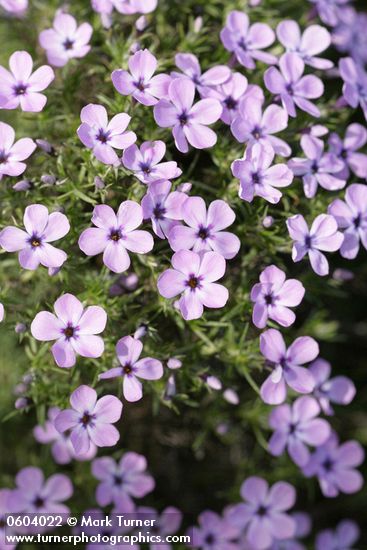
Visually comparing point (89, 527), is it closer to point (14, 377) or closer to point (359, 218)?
point (14, 377)

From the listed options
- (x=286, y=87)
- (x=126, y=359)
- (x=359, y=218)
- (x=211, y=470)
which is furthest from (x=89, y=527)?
(x=286, y=87)

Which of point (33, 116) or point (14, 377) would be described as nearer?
point (33, 116)

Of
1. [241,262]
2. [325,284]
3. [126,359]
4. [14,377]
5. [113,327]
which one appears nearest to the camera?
[126,359]

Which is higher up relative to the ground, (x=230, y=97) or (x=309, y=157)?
(x=230, y=97)

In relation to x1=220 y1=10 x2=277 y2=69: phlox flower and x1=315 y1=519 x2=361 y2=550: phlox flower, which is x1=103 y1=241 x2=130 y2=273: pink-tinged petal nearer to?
x1=220 y1=10 x2=277 y2=69: phlox flower

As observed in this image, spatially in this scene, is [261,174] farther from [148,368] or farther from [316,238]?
[148,368]

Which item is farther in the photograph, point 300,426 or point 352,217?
point 300,426

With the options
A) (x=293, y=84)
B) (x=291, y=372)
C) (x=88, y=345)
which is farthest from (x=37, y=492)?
(x=293, y=84)
